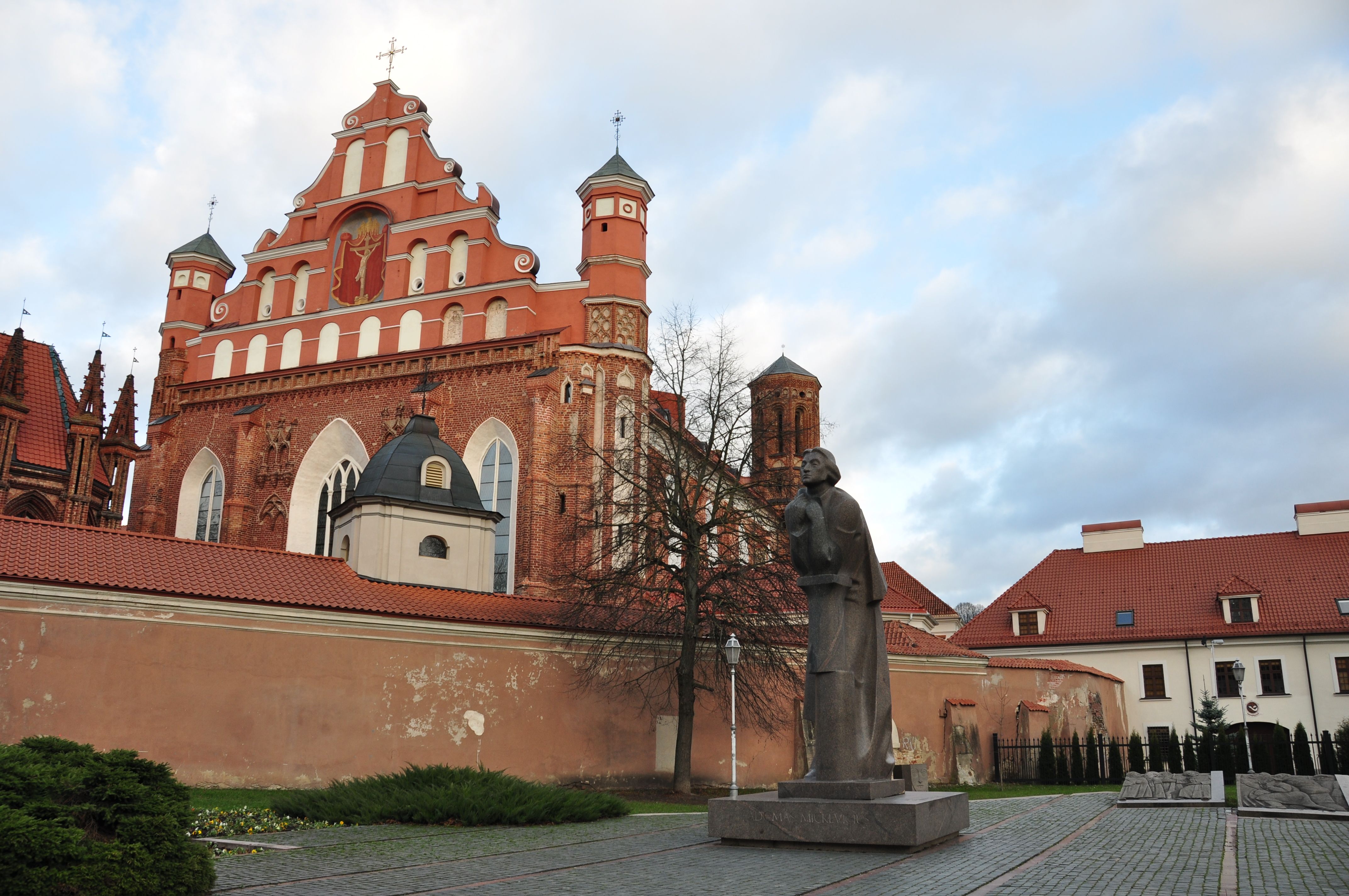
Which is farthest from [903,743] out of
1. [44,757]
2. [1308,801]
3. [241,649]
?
[44,757]

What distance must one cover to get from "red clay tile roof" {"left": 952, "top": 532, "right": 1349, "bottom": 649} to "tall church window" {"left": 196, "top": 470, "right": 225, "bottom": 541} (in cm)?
2802

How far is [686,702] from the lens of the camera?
910 inches

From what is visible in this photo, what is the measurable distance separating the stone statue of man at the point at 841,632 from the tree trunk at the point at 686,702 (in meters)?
11.9

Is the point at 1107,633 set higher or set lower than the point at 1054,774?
higher

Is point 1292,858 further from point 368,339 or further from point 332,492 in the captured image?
point 368,339

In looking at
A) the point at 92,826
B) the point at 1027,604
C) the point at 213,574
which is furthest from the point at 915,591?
the point at 92,826

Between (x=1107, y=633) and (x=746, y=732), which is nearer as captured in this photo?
(x=746, y=732)

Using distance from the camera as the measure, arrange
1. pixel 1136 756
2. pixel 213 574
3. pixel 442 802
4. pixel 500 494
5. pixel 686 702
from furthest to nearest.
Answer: pixel 500 494
pixel 1136 756
pixel 686 702
pixel 213 574
pixel 442 802

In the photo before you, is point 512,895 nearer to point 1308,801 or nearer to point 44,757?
point 44,757

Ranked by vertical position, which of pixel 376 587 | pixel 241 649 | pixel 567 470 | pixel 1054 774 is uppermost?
pixel 567 470

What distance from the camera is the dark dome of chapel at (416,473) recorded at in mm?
26141

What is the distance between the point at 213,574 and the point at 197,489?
53.4 feet

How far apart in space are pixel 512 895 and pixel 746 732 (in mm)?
18767

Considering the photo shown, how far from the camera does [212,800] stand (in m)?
16.2
